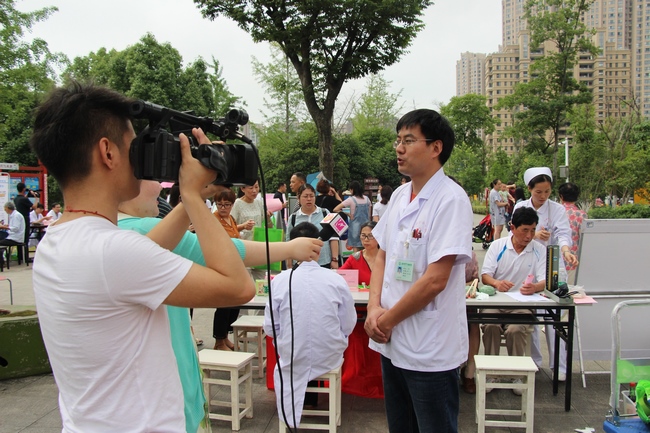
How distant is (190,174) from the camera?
1.14m

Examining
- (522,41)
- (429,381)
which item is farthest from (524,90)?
(522,41)

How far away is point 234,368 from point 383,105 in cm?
2995

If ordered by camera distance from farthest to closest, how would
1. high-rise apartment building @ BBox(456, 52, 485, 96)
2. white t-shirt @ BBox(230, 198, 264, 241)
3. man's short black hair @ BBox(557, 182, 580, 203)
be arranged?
high-rise apartment building @ BBox(456, 52, 485, 96), white t-shirt @ BBox(230, 198, 264, 241), man's short black hair @ BBox(557, 182, 580, 203)

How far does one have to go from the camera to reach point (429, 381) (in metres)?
2.07

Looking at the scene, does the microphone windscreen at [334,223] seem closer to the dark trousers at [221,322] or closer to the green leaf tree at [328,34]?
the dark trousers at [221,322]

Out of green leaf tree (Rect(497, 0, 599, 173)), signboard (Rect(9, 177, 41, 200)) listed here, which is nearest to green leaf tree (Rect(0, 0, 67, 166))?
signboard (Rect(9, 177, 41, 200))

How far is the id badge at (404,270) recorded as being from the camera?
85.0 inches

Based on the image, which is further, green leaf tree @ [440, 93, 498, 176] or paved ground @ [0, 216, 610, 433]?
green leaf tree @ [440, 93, 498, 176]

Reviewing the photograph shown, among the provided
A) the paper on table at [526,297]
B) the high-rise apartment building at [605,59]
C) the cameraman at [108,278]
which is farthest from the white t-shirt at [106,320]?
the high-rise apartment building at [605,59]

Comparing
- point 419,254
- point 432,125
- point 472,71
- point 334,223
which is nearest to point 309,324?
point 334,223

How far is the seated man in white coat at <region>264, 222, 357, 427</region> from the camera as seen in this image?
334 centimetres

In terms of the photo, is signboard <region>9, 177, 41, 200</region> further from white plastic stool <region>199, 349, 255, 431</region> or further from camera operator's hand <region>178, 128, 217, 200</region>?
camera operator's hand <region>178, 128, 217, 200</region>

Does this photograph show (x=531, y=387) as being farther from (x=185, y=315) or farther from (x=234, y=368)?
(x=185, y=315)

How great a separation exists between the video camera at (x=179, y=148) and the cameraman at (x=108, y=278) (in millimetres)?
29
